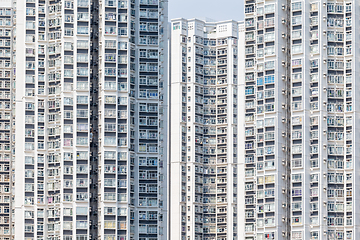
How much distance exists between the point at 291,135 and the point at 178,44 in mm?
52410

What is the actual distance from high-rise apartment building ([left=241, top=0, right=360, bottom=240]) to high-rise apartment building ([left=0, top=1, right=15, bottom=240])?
44.0m

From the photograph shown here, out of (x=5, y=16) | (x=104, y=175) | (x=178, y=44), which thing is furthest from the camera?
(x=178, y=44)

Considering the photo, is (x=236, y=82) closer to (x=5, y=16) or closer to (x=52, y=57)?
(x=5, y=16)

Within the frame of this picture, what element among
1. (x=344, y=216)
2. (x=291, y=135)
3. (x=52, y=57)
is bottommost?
(x=344, y=216)

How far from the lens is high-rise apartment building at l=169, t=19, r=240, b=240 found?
17225cm

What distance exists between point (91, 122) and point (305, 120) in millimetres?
25671

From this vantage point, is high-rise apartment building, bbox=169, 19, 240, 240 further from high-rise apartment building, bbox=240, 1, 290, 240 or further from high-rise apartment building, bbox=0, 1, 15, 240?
high-rise apartment building, bbox=240, 1, 290, 240

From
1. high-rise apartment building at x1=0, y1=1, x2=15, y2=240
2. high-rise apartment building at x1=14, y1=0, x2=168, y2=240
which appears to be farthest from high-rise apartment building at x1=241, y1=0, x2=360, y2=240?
high-rise apartment building at x1=0, y1=1, x2=15, y2=240

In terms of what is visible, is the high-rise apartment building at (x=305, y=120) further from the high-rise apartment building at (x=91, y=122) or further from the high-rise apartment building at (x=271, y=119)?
the high-rise apartment building at (x=91, y=122)

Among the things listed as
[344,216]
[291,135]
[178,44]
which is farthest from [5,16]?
[344,216]

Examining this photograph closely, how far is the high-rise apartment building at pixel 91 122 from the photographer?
4838 inches

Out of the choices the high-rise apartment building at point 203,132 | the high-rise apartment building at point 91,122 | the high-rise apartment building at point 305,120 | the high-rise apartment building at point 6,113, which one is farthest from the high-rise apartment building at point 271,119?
the high-rise apartment building at point 6,113

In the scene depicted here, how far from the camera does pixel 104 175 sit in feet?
402

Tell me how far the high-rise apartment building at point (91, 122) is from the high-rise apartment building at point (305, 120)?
41.2 feet
